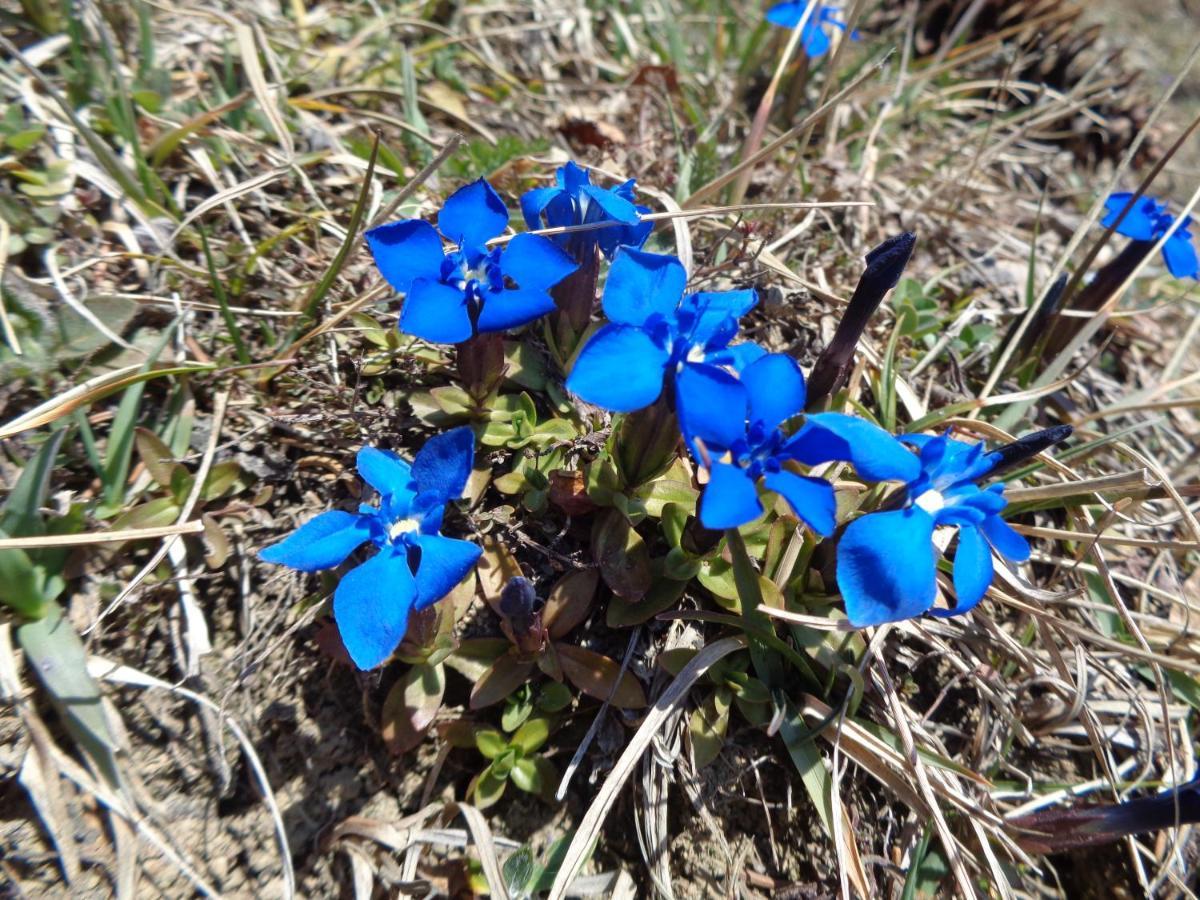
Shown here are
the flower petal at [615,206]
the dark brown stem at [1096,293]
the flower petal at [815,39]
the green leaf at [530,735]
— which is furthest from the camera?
the flower petal at [815,39]

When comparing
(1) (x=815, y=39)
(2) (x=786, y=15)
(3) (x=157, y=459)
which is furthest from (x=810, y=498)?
(1) (x=815, y=39)

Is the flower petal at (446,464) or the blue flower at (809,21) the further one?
the blue flower at (809,21)

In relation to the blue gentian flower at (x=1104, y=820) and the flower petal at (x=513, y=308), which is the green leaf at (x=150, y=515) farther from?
the blue gentian flower at (x=1104, y=820)

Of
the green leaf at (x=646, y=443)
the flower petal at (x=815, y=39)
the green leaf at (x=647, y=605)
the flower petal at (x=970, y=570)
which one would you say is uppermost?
the flower petal at (x=815, y=39)

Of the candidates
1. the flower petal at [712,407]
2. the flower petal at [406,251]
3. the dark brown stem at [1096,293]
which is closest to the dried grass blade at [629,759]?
the flower petal at [712,407]

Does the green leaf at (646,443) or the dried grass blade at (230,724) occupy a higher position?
the green leaf at (646,443)

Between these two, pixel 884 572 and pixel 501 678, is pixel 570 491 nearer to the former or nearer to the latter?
pixel 501 678

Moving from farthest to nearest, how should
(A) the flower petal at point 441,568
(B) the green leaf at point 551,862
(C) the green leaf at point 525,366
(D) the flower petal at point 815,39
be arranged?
1. (D) the flower petal at point 815,39
2. (C) the green leaf at point 525,366
3. (B) the green leaf at point 551,862
4. (A) the flower petal at point 441,568

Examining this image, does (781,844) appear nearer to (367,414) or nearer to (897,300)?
(367,414)
